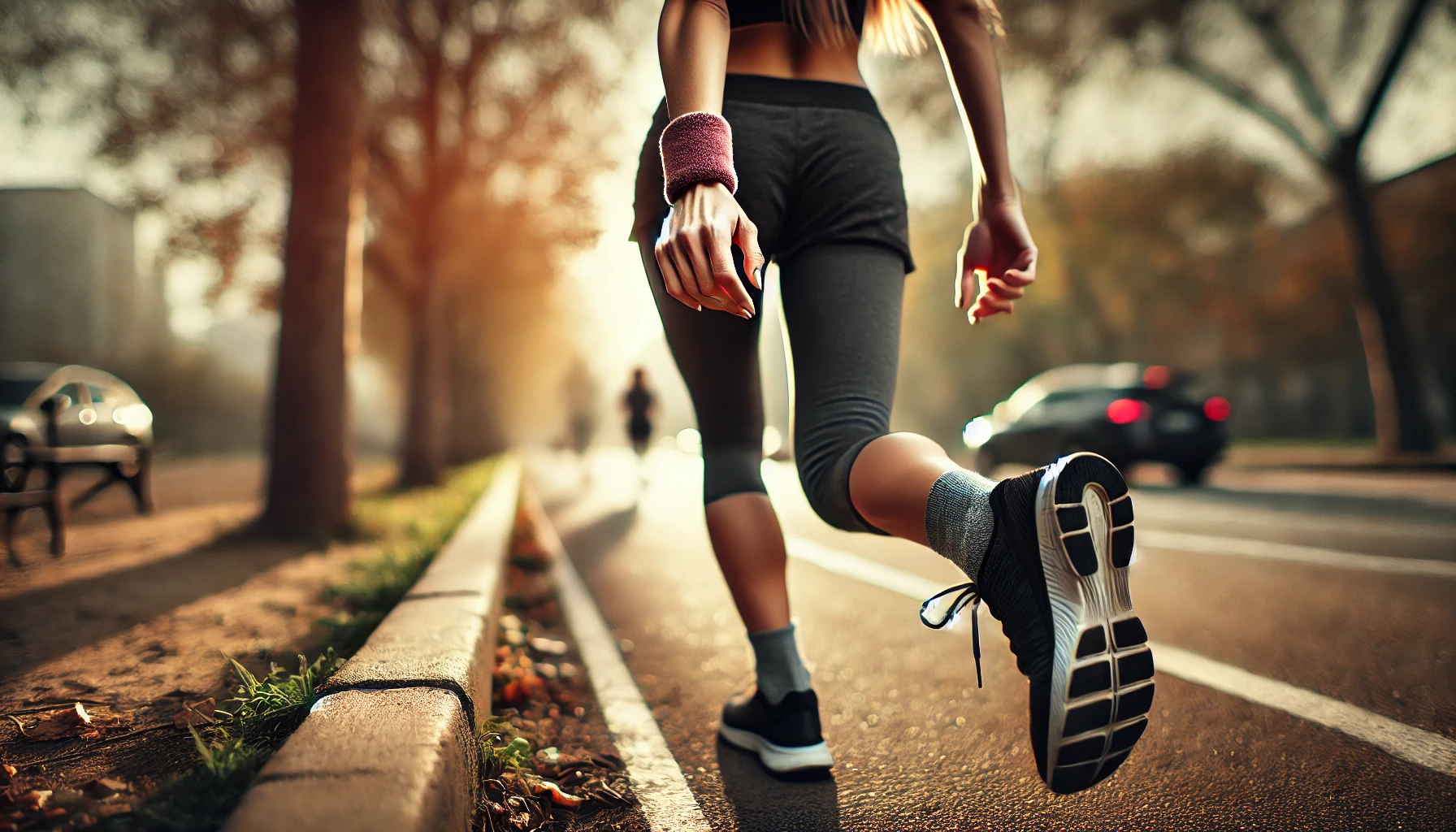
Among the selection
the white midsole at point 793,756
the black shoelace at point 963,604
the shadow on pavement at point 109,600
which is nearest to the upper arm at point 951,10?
the black shoelace at point 963,604

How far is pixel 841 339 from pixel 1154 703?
1.52 metres

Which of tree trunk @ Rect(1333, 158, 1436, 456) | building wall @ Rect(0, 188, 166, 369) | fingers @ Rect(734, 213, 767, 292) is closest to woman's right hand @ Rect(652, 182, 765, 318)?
fingers @ Rect(734, 213, 767, 292)

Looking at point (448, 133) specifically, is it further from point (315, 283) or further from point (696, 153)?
point (696, 153)

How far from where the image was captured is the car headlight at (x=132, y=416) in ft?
26.8

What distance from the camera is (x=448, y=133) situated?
42.5 ft

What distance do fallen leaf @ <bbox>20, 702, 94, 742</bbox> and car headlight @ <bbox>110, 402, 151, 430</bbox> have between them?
782 centimetres

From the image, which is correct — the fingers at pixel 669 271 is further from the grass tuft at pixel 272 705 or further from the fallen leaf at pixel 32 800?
the fallen leaf at pixel 32 800

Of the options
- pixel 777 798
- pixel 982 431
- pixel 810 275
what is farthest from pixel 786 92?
pixel 982 431

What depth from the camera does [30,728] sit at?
1710 millimetres

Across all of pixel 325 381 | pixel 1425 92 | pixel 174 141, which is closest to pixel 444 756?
pixel 325 381

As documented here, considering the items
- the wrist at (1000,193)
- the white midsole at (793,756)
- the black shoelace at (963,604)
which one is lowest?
the white midsole at (793,756)

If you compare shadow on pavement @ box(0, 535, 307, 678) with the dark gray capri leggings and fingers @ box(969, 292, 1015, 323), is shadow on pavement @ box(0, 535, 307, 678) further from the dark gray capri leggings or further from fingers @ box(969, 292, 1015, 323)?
fingers @ box(969, 292, 1015, 323)

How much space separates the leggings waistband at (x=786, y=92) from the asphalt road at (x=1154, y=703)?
4.91 ft

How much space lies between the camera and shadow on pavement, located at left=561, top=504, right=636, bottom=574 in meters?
5.65
